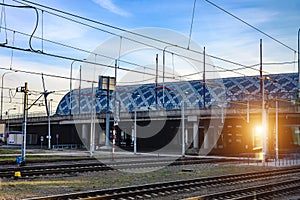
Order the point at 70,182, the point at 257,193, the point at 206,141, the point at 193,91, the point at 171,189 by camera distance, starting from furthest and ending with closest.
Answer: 1. the point at 193,91
2. the point at 206,141
3. the point at 70,182
4. the point at 171,189
5. the point at 257,193

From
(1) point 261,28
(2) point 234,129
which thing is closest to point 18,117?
(2) point 234,129

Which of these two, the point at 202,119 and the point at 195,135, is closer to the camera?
the point at 202,119

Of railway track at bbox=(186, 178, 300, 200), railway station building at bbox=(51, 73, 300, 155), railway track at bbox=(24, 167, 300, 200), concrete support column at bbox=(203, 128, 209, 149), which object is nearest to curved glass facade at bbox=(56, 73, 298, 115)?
railway station building at bbox=(51, 73, 300, 155)

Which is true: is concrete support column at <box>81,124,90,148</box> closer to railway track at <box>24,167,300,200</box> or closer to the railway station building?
the railway station building

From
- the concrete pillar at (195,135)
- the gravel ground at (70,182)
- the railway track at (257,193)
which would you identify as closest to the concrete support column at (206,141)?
the concrete pillar at (195,135)

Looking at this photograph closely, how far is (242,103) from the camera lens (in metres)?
55.8

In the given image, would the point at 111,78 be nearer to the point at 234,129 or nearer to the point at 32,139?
the point at 234,129

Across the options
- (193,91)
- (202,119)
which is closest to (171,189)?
(202,119)

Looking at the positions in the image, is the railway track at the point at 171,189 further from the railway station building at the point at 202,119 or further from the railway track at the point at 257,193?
the railway station building at the point at 202,119

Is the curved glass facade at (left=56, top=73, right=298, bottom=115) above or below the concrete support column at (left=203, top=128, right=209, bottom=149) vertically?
above

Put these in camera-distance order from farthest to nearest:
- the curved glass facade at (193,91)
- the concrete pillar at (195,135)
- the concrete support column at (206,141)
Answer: the curved glass facade at (193,91) → the concrete support column at (206,141) → the concrete pillar at (195,135)

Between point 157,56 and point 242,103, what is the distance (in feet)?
70.0

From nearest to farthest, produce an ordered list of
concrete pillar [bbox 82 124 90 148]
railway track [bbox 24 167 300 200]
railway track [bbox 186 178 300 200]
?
railway track [bbox 24 167 300 200], railway track [bbox 186 178 300 200], concrete pillar [bbox 82 124 90 148]

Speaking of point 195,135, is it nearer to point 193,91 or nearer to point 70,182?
point 193,91
